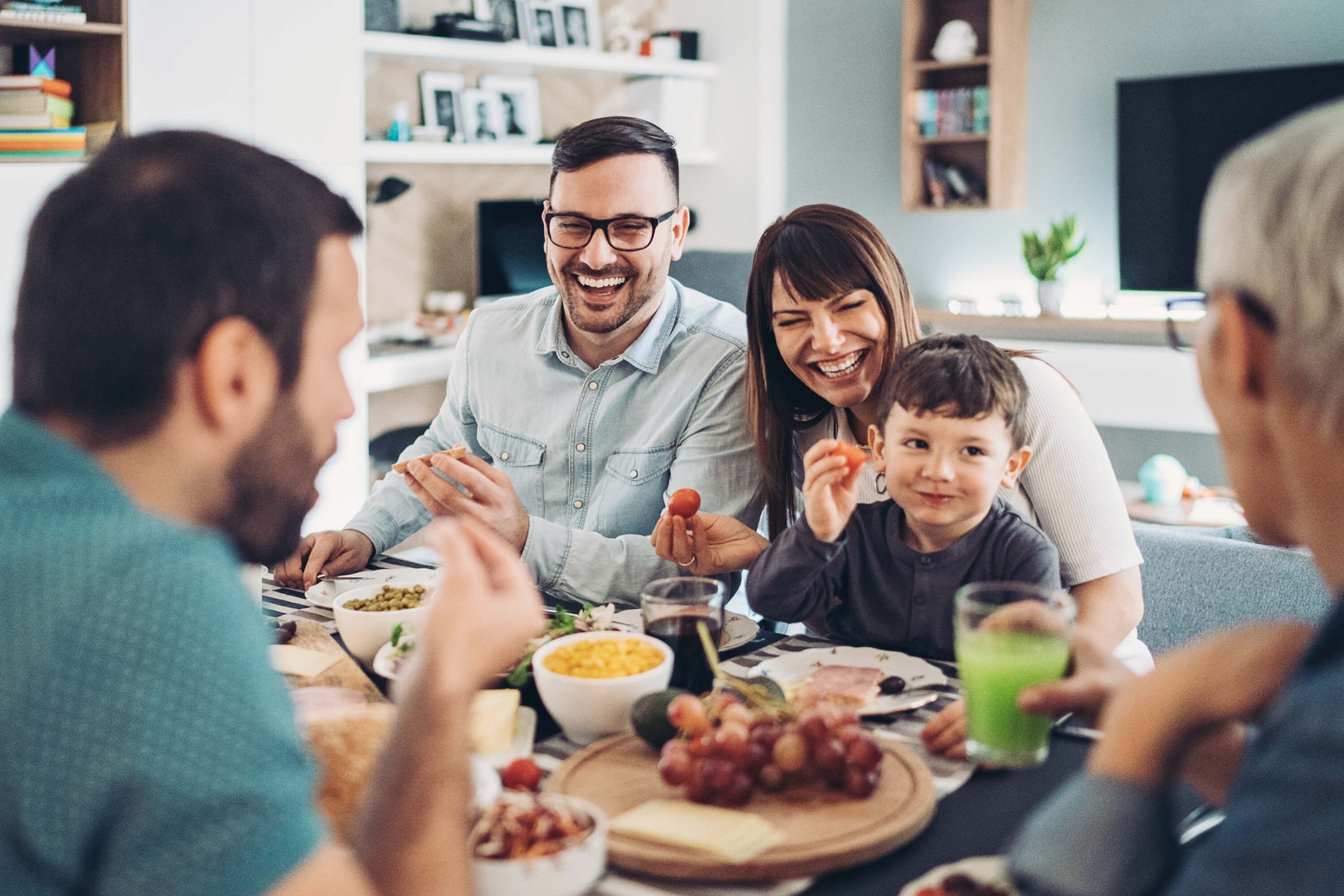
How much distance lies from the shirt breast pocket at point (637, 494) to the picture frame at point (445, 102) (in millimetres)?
2878

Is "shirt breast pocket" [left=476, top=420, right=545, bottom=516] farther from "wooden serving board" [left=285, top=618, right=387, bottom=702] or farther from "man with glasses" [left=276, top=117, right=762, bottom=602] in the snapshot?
"wooden serving board" [left=285, top=618, right=387, bottom=702]

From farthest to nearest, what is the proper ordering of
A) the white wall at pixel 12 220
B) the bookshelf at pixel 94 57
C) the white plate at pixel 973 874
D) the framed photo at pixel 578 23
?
1. the framed photo at pixel 578 23
2. the bookshelf at pixel 94 57
3. the white wall at pixel 12 220
4. the white plate at pixel 973 874

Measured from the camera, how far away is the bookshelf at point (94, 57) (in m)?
3.50

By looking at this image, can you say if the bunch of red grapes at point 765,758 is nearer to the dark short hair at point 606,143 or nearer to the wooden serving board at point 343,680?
the wooden serving board at point 343,680

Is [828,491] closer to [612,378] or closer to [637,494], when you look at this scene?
[637,494]

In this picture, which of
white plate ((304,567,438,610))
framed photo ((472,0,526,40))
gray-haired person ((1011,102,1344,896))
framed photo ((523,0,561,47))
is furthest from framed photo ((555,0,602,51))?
gray-haired person ((1011,102,1344,896))

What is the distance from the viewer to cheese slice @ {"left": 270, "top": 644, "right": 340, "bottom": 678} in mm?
1429

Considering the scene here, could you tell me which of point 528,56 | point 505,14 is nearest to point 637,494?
point 528,56

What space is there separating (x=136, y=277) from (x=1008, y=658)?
2.63 feet

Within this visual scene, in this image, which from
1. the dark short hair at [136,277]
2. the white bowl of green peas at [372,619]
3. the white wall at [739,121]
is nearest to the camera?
the dark short hair at [136,277]

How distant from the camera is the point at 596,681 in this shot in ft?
4.18

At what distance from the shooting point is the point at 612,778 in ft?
3.90

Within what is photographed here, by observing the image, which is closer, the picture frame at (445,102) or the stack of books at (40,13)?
the stack of books at (40,13)

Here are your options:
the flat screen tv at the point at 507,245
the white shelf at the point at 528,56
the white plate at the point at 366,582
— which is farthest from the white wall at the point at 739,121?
the white plate at the point at 366,582
